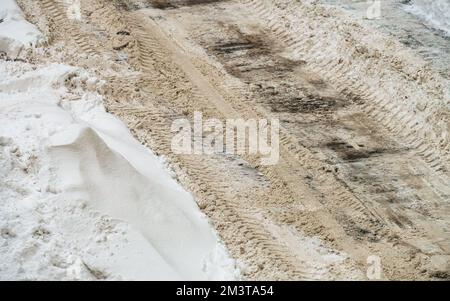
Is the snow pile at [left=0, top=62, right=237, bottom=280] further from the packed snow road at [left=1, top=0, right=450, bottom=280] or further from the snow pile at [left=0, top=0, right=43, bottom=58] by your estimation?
the snow pile at [left=0, top=0, right=43, bottom=58]

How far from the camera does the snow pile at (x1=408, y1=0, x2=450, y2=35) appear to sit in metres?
8.01

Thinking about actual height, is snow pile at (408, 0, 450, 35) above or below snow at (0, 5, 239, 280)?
above

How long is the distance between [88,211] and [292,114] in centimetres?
277

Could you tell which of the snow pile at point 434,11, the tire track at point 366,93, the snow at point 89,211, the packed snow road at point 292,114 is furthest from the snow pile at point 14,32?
the snow pile at point 434,11

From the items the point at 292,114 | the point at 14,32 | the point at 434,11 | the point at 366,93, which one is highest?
the point at 434,11

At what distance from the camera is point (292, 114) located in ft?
21.8

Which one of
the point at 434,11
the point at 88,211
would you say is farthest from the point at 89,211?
the point at 434,11

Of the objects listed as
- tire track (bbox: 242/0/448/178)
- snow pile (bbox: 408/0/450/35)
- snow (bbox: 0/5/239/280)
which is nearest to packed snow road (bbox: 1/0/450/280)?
tire track (bbox: 242/0/448/178)

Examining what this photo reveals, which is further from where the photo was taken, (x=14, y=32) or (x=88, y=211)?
(x=14, y=32)

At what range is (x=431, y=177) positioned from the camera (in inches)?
233

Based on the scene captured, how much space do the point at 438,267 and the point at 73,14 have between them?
557cm

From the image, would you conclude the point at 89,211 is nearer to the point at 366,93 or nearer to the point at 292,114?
the point at 292,114

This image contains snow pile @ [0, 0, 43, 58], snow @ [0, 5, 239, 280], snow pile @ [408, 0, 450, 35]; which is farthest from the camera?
snow pile @ [408, 0, 450, 35]
